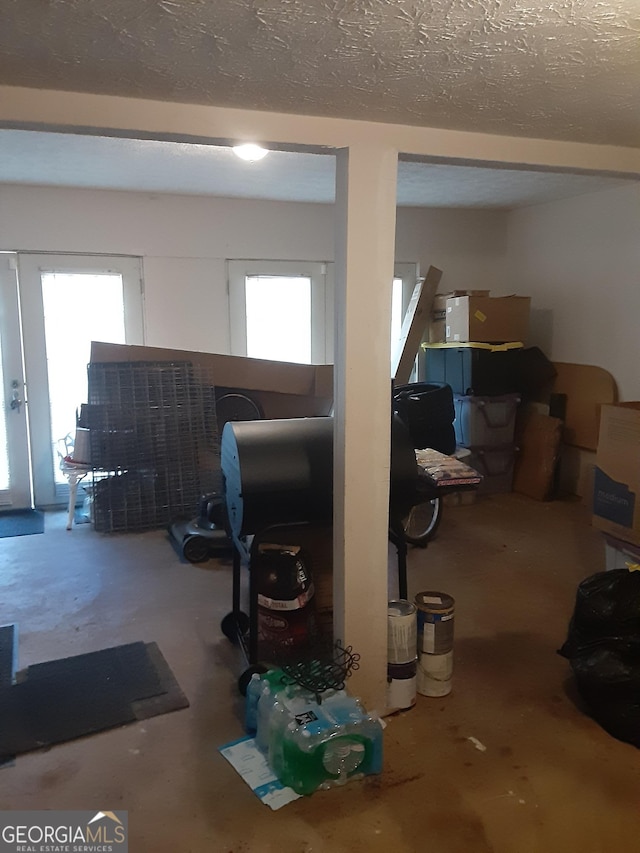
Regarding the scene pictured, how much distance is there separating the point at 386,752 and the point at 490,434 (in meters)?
3.27

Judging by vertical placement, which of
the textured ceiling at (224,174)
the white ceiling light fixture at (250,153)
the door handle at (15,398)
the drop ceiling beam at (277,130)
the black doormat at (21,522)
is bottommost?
the black doormat at (21,522)

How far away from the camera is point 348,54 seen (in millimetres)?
1510

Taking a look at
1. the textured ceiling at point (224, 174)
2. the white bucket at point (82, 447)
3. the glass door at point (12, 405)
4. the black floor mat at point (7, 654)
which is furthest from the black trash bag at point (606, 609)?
the glass door at point (12, 405)

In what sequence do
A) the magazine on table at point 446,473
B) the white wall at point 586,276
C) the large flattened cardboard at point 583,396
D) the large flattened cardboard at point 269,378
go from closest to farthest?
the magazine on table at point 446,473, the large flattened cardboard at point 269,378, the white wall at point 586,276, the large flattened cardboard at point 583,396

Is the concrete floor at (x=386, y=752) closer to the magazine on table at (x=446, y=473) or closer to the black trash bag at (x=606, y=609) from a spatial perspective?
the black trash bag at (x=606, y=609)

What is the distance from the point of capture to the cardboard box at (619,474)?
313cm

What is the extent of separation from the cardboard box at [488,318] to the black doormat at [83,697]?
3305 millimetres

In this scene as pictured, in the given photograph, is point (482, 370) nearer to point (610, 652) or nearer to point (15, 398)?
point (610, 652)

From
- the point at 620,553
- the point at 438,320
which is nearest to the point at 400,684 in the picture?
the point at 620,553

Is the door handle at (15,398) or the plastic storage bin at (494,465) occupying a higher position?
the door handle at (15,398)

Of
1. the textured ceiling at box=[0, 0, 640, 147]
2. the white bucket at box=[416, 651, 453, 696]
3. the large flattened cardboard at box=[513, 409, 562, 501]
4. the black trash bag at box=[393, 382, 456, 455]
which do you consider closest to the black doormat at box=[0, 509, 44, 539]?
the black trash bag at box=[393, 382, 456, 455]

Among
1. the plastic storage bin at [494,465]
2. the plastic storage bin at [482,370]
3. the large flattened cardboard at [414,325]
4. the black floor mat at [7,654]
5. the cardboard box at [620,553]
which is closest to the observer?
the black floor mat at [7,654]

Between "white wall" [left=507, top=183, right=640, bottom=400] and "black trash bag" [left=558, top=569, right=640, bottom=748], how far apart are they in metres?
2.67

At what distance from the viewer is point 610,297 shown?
15.6 ft
